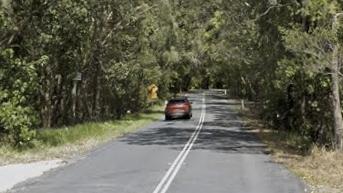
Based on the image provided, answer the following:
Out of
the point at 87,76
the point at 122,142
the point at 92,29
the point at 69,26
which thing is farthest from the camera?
the point at 87,76

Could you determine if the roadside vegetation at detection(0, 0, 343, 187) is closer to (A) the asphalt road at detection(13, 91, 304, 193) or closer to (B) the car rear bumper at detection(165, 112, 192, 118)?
(A) the asphalt road at detection(13, 91, 304, 193)

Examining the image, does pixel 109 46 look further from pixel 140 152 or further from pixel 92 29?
pixel 140 152

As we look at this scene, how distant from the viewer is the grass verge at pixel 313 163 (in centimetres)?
1636

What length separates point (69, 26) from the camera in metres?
32.9

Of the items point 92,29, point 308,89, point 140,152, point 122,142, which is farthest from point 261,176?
point 92,29

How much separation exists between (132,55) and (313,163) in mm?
30912

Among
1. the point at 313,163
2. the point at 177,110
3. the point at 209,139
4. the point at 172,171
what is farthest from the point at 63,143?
the point at 177,110

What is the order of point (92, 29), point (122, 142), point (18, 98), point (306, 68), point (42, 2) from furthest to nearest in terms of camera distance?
point (92, 29) → point (122, 142) → point (42, 2) → point (18, 98) → point (306, 68)

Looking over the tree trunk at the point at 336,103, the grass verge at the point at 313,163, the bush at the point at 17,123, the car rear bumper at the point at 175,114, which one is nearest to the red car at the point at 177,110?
the car rear bumper at the point at 175,114

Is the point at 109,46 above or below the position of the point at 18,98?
above

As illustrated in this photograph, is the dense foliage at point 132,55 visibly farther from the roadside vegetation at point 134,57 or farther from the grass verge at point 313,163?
the grass verge at point 313,163

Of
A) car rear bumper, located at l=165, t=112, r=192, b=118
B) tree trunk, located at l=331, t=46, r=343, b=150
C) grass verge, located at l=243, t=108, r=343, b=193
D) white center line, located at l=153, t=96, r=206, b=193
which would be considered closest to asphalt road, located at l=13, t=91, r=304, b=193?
white center line, located at l=153, t=96, r=206, b=193

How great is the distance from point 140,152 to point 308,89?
274 inches

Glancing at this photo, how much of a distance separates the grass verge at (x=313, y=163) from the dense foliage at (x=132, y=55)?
124cm
